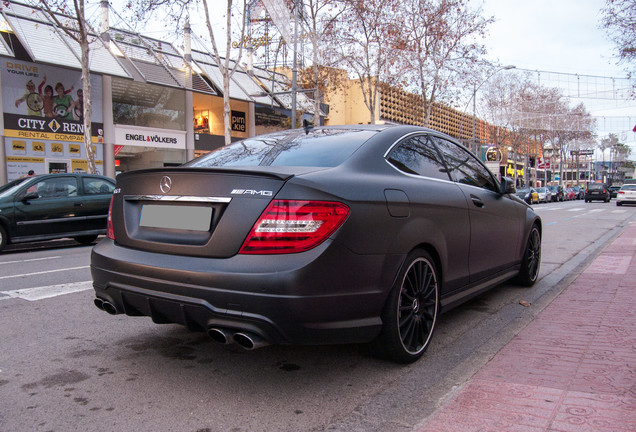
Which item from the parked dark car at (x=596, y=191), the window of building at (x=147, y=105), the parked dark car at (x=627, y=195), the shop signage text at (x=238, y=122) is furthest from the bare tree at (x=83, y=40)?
the parked dark car at (x=596, y=191)

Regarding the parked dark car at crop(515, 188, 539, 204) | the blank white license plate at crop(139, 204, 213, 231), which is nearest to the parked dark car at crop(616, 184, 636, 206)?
the parked dark car at crop(515, 188, 539, 204)

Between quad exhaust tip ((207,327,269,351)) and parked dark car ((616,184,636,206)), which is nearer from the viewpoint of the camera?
quad exhaust tip ((207,327,269,351))

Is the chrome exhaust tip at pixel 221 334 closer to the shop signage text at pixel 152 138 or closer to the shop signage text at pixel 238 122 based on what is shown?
the shop signage text at pixel 152 138

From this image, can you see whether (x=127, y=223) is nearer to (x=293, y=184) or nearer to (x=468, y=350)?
(x=293, y=184)

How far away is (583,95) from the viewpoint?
2995cm

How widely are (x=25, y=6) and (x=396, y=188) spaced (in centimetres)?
2168

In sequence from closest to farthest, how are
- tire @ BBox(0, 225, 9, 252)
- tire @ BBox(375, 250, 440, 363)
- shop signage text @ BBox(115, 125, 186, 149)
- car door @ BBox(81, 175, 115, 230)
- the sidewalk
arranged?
the sidewalk
tire @ BBox(375, 250, 440, 363)
tire @ BBox(0, 225, 9, 252)
car door @ BBox(81, 175, 115, 230)
shop signage text @ BBox(115, 125, 186, 149)

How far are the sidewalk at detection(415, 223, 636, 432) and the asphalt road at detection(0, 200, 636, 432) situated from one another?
0.14m

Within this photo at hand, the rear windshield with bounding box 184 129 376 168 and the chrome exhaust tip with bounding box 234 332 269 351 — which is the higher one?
the rear windshield with bounding box 184 129 376 168

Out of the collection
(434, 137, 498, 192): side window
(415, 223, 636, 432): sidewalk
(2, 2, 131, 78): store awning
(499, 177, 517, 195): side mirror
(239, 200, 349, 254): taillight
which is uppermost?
(2, 2, 131, 78): store awning

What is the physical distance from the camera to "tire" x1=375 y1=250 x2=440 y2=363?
3.05 metres

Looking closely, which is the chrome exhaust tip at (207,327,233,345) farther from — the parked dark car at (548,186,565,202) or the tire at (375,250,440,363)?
the parked dark car at (548,186,565,202)

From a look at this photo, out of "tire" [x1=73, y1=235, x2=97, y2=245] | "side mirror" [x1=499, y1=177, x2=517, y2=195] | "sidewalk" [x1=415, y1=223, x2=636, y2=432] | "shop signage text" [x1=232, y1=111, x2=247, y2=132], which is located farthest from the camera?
"shop signage text" [x1=232, y1=111, x2=247, y2=132]

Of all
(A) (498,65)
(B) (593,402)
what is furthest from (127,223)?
(A) (498,65)
